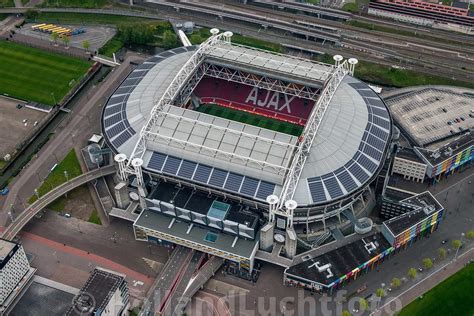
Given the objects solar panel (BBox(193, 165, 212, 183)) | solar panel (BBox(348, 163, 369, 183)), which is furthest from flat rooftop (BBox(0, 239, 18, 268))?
solar panel (BBox(348, 163, 369, 183))

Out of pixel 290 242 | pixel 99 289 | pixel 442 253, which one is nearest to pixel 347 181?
pixel 290 242

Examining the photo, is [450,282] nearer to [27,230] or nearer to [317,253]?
[317,253]

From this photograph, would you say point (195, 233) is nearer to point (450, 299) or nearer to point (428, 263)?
point (428, 263)

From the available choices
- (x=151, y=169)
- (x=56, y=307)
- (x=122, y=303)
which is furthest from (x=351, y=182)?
(x=56, y=307)

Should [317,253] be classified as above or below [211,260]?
above

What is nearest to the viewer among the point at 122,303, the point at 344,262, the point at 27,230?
the point at 122,303

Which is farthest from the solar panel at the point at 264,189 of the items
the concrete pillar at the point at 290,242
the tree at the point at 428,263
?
the tree at the point at 428,263

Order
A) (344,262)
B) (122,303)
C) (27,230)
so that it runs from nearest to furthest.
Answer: (122,303)
(344,262)
(27,230)

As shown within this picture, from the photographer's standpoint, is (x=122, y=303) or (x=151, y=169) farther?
(x=151, y=169)
